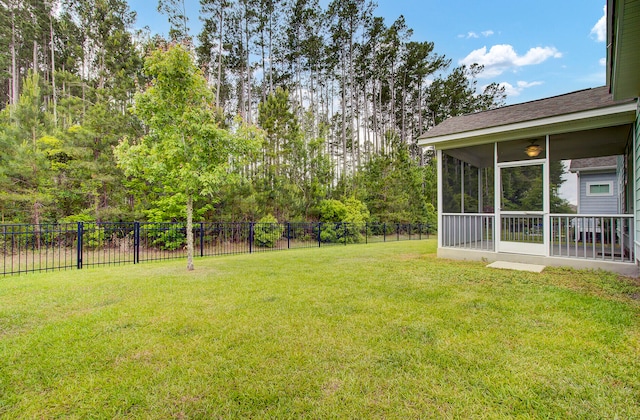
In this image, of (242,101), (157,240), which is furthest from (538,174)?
(242,101)

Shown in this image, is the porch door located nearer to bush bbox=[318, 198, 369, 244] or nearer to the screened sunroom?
the screened sunroom

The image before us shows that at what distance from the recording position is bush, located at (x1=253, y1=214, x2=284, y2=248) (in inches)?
436

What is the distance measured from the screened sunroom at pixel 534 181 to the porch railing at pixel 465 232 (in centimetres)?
3

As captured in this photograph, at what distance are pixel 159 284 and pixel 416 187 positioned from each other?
1539 centimetres

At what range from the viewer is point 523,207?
21.0 ft

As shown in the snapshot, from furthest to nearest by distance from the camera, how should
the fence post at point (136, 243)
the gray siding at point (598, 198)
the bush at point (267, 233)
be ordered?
the bush at point (267, 233) < the gray siding at point (598, 198) < the fence post at point (136, 243)

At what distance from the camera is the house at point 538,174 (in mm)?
5227

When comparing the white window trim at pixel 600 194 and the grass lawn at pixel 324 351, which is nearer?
the grass lawn at pixel 324 351

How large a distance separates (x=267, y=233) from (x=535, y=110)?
908cm

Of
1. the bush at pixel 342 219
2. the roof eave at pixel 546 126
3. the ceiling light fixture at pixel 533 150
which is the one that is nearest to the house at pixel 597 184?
the ceiling light fixture at pixel 533 150

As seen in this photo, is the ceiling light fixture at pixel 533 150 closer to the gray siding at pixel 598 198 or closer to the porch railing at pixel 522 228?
the porch railing at pixel 522 228

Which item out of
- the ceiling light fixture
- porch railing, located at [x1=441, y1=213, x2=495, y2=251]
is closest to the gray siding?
porch railing, located at [x1=441, y1=213, x2=495, y2=251]

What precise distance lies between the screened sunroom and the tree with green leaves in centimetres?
547

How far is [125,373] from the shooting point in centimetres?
215
